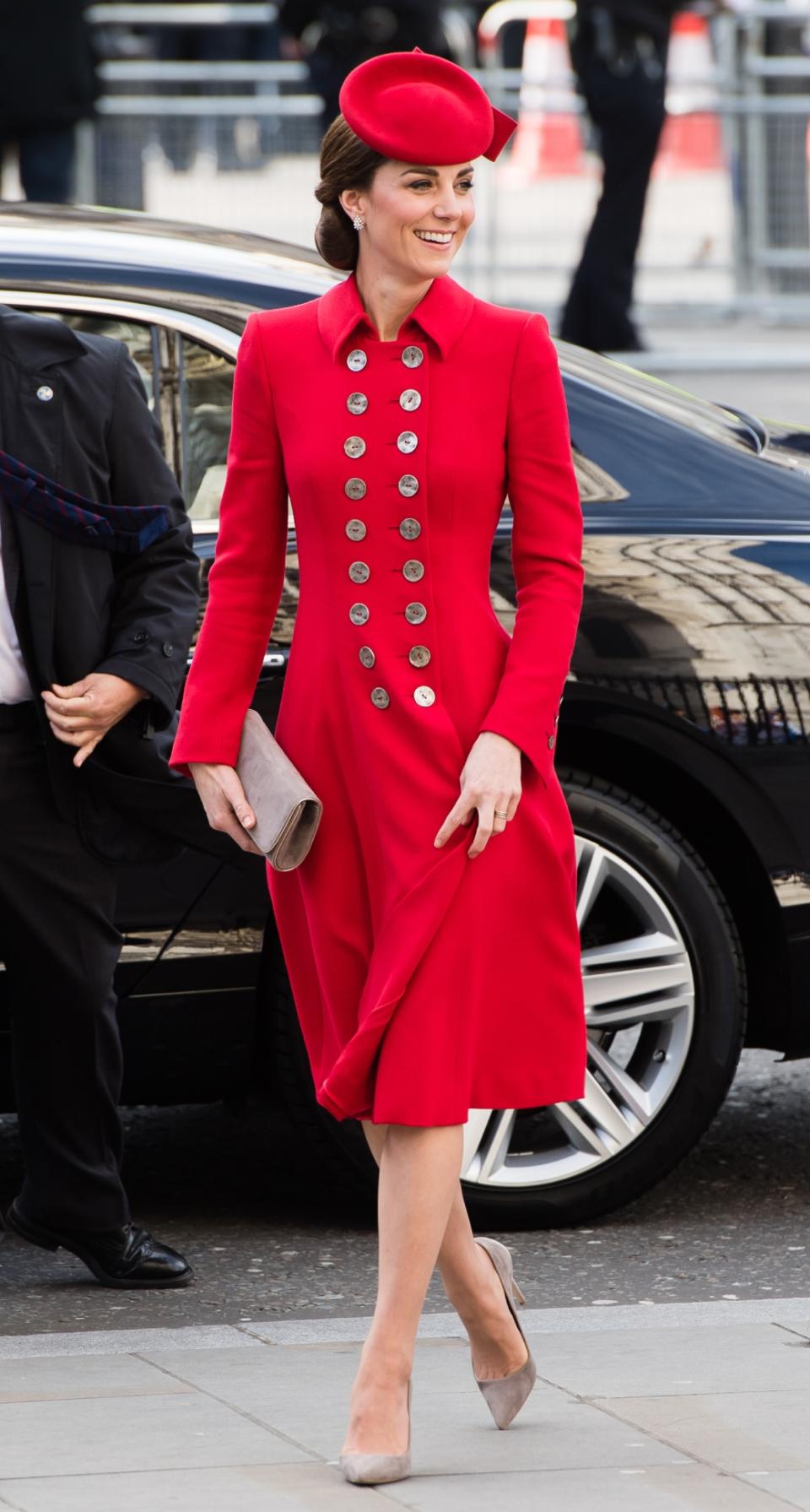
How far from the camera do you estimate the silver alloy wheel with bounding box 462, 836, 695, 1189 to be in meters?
5.04

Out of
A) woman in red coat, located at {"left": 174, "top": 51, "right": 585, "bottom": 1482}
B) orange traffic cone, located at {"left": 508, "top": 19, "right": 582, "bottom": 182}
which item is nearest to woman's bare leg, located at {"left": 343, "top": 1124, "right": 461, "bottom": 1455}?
woman in red coat, located at {"left": 174, "top": 51, "right": 585, "bottom": 1482}

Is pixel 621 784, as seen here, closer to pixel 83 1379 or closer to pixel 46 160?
pixel 83 1379

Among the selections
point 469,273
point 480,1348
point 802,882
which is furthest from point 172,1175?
point 469,273

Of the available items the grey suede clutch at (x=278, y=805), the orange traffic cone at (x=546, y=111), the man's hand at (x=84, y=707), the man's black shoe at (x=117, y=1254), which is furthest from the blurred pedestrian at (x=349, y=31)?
the grey suede clutch at (x=278, y=805)

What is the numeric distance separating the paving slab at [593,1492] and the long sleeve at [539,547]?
3.04ft

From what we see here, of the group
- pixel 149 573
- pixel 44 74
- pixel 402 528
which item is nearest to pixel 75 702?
pixel 149 573

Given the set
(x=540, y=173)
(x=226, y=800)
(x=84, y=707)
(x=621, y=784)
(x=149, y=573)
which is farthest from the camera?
(x=540, y=173)

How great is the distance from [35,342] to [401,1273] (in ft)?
5.61

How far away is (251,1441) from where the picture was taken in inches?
149

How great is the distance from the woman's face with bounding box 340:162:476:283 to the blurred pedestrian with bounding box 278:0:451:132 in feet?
26.0

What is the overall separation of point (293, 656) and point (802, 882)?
5.28 feet

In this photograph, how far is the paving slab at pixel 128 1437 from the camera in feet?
12.2

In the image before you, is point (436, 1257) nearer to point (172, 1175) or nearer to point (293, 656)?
point (293, 656)

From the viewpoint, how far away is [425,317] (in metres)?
3.71
